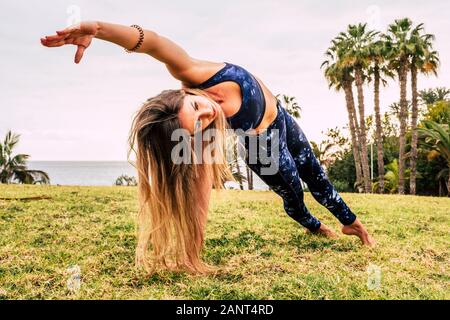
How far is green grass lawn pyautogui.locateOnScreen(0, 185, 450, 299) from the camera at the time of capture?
102 inches

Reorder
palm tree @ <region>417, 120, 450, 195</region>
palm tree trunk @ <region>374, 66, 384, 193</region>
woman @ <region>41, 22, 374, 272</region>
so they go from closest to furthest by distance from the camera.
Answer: woman @ <region>41, 22, 374, 272</region> → palm tree @ <region>417, 120, 450, 195</region> → palm tree trunk @ <region>374, 66, 384, 193</region>

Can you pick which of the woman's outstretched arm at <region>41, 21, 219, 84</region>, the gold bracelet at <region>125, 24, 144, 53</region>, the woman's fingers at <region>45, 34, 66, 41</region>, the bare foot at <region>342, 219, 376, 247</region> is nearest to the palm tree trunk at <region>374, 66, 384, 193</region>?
the bare foot at <region>342, 219, 376, 247</region>

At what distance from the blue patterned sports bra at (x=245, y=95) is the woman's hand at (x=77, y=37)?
0.89m

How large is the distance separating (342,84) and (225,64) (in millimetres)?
27504

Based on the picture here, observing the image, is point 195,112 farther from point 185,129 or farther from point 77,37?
point 77,37

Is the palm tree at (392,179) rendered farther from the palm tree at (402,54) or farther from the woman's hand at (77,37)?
A: the woman's hand at (77,37)

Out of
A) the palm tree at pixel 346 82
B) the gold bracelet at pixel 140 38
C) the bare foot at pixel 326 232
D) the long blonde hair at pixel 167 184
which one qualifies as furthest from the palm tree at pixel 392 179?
the gold bracelet at pixel 140 38

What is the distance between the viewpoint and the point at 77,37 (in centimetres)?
244

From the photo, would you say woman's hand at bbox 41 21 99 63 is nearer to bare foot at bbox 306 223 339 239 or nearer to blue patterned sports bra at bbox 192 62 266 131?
blue patterned sports bra at bbox 192 62 266 131

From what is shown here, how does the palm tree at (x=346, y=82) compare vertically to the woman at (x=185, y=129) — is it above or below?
above

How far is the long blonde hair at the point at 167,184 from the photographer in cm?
287

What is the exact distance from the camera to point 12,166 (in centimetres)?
2556

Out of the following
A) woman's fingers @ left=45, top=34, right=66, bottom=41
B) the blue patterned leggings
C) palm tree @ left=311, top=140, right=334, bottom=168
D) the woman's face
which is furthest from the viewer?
palm tree @ left=311, top=140, right=334, bottom=168
